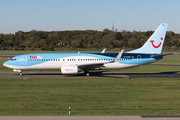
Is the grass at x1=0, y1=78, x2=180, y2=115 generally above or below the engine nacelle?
below

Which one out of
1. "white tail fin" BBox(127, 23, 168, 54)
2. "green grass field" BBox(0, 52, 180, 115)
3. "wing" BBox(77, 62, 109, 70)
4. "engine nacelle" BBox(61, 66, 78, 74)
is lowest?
"green grass field" BBox(0, 52, 180, 115)

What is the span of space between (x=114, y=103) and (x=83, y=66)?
17329 mm

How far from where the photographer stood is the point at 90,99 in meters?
20.2

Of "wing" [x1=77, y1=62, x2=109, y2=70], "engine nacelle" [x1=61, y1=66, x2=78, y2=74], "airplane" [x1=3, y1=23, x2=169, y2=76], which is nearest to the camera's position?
"engine nacelle" [x1=61, y1=66, x2=78, y2=74]

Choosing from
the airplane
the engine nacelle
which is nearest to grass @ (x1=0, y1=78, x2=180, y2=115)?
the engine nacelle

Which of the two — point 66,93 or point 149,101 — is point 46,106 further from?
point 149,101

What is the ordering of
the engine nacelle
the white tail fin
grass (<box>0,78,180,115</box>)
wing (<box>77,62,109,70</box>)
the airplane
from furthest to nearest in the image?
the white tail fin < the airplane < wing (<box>77,62,109,70</box>) < the engine nacelle < grass (<box>0,78,180,115</box>)

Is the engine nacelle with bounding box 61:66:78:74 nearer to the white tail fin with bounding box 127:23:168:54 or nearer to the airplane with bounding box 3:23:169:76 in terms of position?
the airplane with bounding box 3:23:169:76

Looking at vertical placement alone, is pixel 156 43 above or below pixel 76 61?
above

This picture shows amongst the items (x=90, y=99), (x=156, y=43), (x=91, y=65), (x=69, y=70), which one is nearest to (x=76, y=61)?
(x=69, y=70)

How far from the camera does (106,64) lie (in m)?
36.6

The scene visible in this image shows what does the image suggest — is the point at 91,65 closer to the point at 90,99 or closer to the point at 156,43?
the point at 156,43

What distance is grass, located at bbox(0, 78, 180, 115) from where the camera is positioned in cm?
1633

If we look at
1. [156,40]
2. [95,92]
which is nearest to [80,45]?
[156,40]
